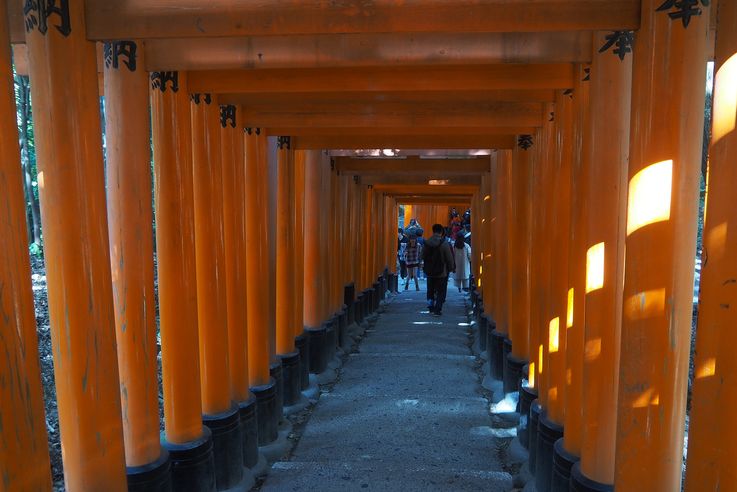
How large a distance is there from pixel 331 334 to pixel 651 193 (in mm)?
6125

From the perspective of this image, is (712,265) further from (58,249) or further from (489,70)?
(58,249)

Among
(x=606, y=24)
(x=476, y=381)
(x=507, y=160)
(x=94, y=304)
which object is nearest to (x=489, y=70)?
(x=606, y=24)

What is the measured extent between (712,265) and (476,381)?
5.34m

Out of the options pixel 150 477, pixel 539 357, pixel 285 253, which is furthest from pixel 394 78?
pixel 285 253

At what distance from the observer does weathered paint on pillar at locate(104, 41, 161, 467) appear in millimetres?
3098

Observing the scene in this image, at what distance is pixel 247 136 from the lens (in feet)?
16.6

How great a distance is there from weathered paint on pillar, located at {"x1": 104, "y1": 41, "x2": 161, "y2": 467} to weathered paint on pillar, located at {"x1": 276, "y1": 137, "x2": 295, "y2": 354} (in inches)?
111

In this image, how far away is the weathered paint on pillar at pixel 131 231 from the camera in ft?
10.2

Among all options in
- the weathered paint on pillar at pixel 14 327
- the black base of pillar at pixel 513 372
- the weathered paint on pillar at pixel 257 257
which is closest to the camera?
the weathered paint on pillar at pixel 14 327

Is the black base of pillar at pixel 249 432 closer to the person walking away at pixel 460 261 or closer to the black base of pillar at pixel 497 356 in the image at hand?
the black base of pillar at pixel 497 356

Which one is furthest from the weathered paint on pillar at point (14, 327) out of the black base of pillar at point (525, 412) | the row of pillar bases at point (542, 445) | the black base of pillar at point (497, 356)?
the black base of pillar at point (497, 356)

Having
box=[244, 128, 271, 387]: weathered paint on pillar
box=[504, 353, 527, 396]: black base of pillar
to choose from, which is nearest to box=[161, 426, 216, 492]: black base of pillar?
box=[244, 128, 271, 387]: weathered paint on pillar

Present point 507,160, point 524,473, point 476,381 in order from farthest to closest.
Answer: point 476,381 → point 507,160 → point 524,473

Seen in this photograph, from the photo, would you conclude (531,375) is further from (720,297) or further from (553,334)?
(720,297)
